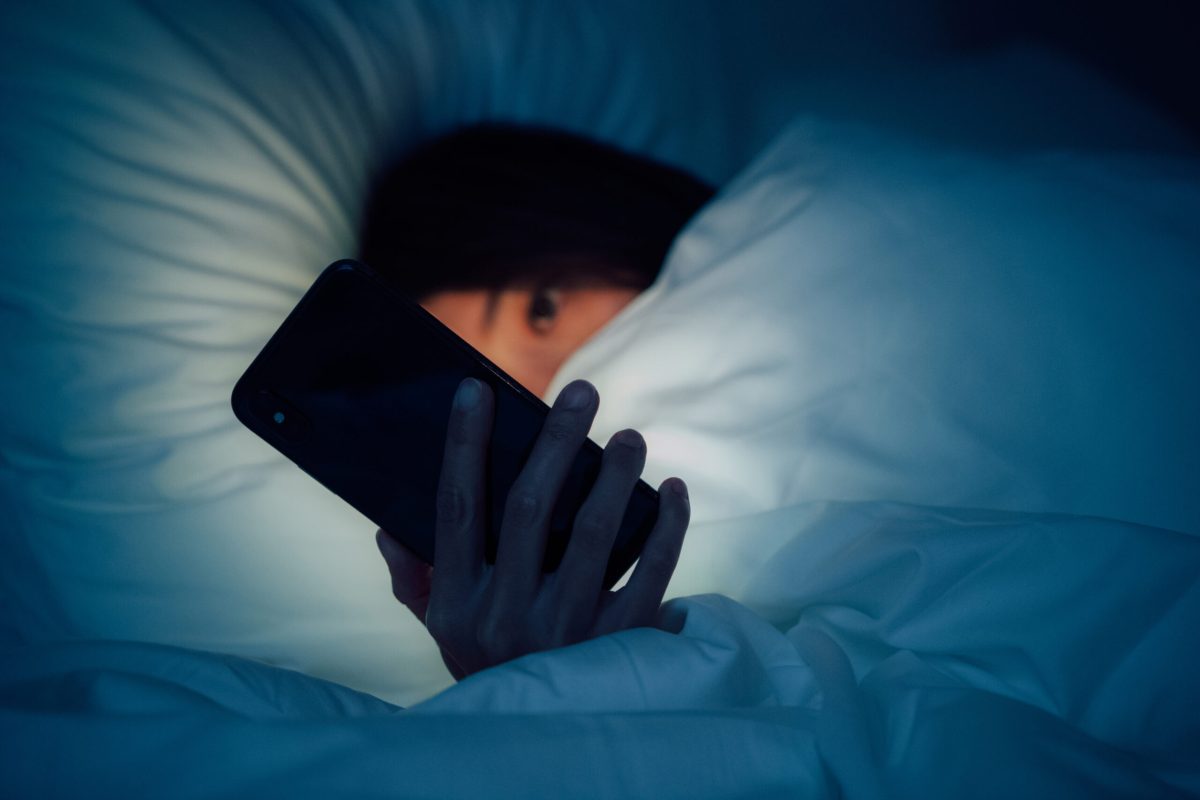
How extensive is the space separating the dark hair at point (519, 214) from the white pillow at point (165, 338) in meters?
0.12

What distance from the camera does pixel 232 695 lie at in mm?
363

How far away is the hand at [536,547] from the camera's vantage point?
1.30ft

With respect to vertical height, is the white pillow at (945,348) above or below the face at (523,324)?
above

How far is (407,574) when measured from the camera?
489 mm

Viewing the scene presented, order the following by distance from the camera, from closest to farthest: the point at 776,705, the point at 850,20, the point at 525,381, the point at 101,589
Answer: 1. the point at 776,705
2. the point at 101,589
3. the point at 525,381
4. the point at 850,20

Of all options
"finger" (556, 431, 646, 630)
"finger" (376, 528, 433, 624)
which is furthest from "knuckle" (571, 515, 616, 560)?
"finger" (376, 528, 433, 624)

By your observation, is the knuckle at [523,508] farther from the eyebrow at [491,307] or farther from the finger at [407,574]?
the eyebrow at [491,307]

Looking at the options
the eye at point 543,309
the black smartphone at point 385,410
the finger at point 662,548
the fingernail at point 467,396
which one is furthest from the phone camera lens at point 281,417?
the eye at point 543,309

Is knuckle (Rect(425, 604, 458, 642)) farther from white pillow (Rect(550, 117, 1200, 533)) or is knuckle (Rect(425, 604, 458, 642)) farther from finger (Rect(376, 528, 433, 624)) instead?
white pillow (Rect(550, 117, 1200, 533))

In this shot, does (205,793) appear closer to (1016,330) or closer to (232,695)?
(232,695)

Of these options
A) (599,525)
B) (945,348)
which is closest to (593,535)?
(599,525)

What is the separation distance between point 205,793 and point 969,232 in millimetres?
578

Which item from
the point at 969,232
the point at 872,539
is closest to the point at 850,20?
the point at 969,232

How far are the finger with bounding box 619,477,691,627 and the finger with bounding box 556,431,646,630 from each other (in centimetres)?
2
